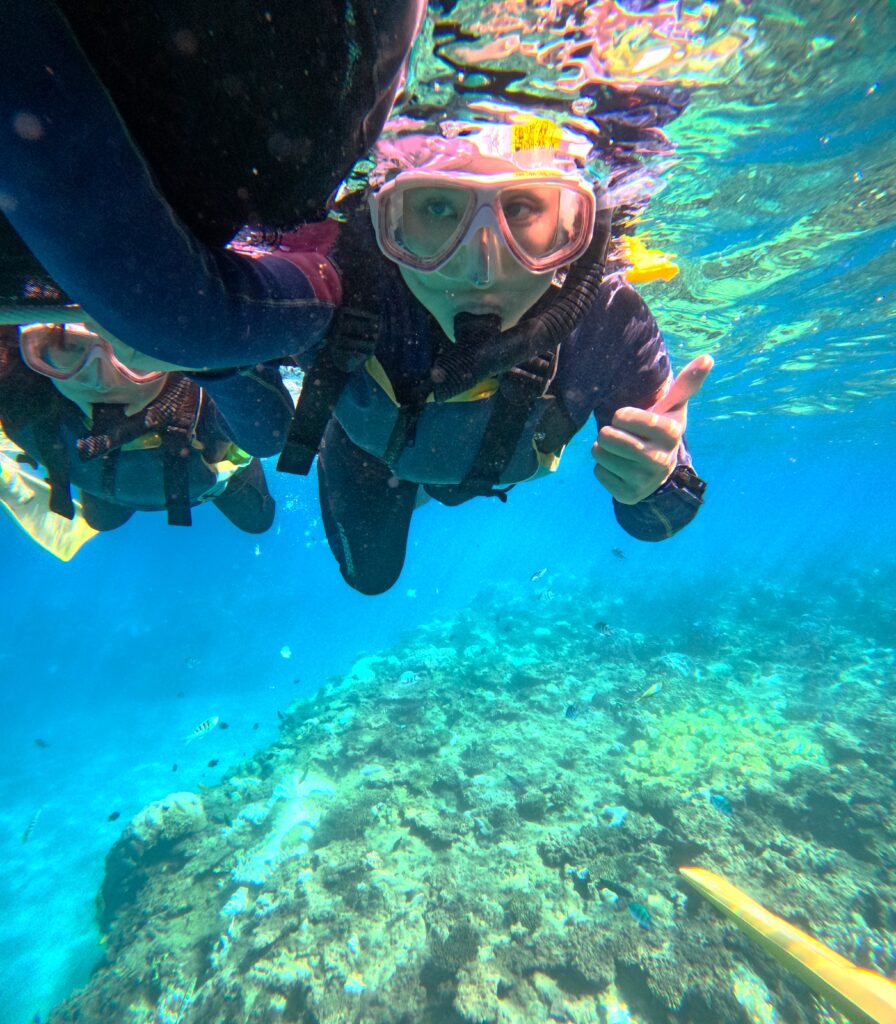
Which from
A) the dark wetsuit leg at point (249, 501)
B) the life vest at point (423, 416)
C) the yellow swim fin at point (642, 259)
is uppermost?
the yellow swim fin at point (642, 259)

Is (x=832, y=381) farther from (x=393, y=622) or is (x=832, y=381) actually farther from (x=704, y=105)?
(x=393, y=622)

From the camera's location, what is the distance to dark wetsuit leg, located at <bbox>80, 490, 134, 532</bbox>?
750 centimetres

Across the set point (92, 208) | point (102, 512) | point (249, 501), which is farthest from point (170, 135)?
point (102, 512)

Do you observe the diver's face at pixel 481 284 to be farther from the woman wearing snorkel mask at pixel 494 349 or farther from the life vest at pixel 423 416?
the life vest at pixel 423 416

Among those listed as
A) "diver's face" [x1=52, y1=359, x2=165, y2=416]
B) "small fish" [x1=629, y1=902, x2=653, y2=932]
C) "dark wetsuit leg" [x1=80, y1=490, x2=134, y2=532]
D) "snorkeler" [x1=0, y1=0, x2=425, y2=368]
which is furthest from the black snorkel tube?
"small fish" [x1=629, y1=902, x2=653, y2=932]

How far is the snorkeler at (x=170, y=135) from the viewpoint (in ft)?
2.96

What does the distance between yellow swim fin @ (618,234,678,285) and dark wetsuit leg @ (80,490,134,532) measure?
25.4 ft

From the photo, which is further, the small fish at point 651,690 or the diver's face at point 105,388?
the small fish at point 651,690

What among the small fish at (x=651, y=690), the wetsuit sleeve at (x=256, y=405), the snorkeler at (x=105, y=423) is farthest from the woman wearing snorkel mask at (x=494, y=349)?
the small fish at (x=651, y=690)

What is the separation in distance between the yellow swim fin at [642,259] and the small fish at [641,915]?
26.0 ft

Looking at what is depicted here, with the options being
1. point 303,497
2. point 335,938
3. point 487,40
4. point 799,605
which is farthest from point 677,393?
point 303,497

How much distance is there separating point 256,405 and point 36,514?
709cm

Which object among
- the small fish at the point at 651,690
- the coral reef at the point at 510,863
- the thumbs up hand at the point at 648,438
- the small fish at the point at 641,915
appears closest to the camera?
the thumbs up hand at the point at 648,438

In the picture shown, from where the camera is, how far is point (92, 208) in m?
0.98
